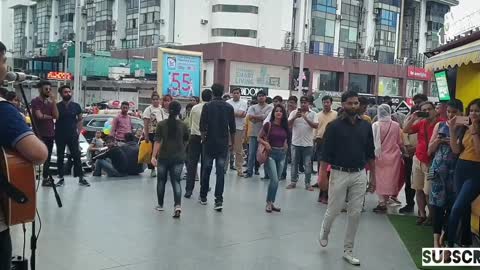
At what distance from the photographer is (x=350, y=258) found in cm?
566

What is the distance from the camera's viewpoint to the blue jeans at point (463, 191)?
536 centimetres

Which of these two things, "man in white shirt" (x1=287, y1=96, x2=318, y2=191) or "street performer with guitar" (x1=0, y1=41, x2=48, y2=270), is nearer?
"street performer with guitar" (x1=0, y1=41, x2=48, y2=270)

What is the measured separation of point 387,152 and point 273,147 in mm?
1797

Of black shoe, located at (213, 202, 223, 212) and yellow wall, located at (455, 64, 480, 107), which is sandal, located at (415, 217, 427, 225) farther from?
black shoe, located at (213, 202, 223, 212)

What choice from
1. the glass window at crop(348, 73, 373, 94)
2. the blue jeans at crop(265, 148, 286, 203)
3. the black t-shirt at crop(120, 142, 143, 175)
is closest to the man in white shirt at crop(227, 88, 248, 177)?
the black t-shirt at crop(120, 142, 143, 175)

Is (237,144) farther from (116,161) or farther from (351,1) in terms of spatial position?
(351,1)

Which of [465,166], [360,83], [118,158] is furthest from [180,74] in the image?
[360,83]

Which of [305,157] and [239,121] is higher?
[239,121]

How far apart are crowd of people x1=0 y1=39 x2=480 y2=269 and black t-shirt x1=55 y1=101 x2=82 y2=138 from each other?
17mm

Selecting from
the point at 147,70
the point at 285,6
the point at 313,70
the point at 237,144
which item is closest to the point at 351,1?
the point at 285,6

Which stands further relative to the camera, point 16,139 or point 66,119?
point 66,119

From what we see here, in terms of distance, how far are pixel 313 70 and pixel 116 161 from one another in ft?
143

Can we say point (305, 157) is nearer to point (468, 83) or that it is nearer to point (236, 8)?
point (468, 83)

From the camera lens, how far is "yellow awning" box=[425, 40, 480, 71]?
7.19 m
